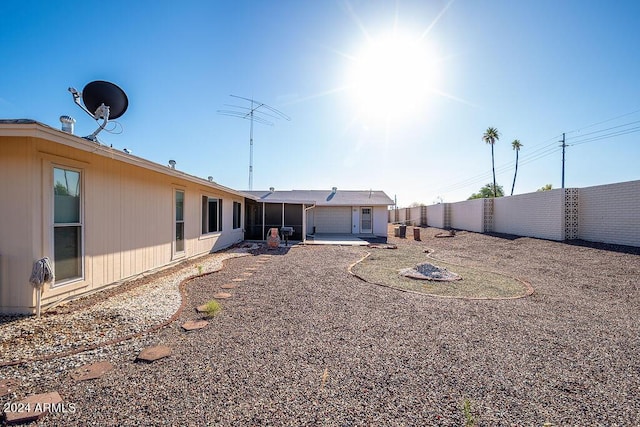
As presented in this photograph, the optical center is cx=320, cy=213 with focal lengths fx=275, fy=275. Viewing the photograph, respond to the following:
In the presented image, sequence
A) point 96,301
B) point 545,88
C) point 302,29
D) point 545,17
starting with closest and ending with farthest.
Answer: point 96,301, point 545,17, point 302,29, point 545,88

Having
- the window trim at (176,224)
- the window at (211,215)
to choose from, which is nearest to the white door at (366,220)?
the window at (211,215)

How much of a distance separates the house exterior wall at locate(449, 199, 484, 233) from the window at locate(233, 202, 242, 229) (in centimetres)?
1537

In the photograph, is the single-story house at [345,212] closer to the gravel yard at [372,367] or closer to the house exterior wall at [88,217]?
the house exterior wall at [88,217]

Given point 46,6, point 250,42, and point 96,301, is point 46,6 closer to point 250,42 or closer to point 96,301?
point 250,42

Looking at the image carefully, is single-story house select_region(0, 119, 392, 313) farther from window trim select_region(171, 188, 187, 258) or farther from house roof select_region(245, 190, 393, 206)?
house roof select_region(245, 190, 393, 206)

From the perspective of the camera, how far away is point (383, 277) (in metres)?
6.57

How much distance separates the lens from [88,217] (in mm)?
4480

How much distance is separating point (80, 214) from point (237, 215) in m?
8.40

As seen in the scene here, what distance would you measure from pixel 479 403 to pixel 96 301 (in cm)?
527

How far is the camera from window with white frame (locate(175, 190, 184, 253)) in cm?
746

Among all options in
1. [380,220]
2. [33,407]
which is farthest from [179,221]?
[380,220]

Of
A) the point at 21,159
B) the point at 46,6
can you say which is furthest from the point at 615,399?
the point at 46,6

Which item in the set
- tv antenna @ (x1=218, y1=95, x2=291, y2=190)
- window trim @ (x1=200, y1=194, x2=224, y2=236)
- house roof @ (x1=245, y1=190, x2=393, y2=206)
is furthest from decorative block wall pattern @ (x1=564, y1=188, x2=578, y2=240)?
window trim @ (x1=200, y1=194, x2=224, y2=236)

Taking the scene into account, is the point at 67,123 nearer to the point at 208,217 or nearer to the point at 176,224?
the point at 176,224
